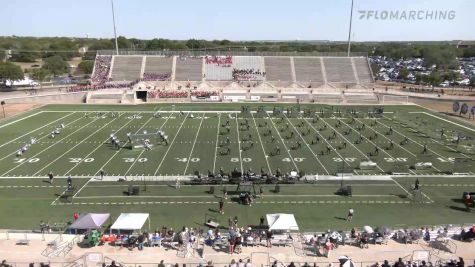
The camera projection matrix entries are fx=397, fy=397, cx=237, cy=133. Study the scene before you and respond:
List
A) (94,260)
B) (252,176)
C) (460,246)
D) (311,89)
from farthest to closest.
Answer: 1. (311,89)
2. (252,176)
3. (460,246)
4. (94,260)

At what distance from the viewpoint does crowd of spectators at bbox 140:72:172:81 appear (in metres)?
68.1

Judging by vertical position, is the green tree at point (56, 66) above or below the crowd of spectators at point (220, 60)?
below

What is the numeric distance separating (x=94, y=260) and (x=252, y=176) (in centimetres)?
1196

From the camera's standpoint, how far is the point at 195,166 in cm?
2858

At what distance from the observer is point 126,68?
232ft

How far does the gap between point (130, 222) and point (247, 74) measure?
5545cm

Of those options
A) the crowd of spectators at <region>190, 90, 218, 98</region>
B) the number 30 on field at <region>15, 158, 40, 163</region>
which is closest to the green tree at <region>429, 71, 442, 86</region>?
the crowd of spectators at <region>190, 90, 218, 98</region>

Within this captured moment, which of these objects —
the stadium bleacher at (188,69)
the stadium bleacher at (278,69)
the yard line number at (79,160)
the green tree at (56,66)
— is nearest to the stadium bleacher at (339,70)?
the stadium bleacher at (278,69)

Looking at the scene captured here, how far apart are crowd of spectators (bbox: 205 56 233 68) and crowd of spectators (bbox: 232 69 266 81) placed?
2968 mm

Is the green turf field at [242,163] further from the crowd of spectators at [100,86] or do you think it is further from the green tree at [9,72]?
the green tree at [9,72]

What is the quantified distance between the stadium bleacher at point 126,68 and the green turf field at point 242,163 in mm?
20322

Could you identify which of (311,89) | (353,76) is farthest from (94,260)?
(353,76)

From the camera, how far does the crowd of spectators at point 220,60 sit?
243 feet

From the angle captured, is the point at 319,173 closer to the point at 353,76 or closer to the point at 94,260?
the point at 94,260
